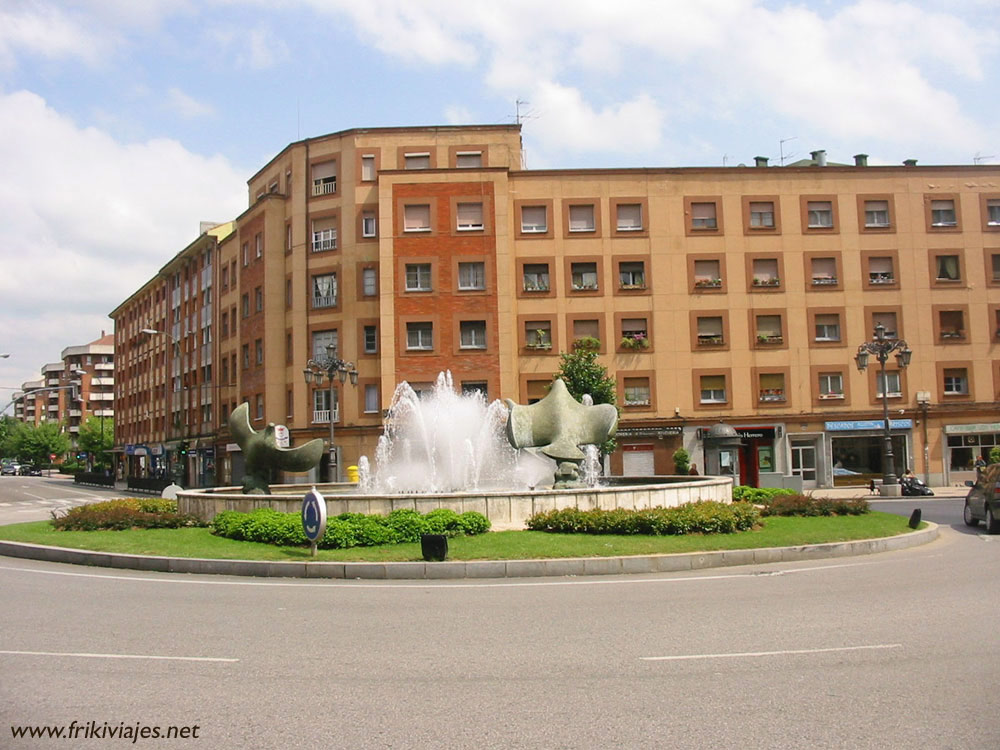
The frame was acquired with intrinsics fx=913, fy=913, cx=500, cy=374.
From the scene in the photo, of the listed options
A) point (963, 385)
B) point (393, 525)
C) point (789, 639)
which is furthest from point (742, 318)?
point (789, 639)

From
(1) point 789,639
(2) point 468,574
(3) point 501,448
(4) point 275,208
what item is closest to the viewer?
(1) point 789,639

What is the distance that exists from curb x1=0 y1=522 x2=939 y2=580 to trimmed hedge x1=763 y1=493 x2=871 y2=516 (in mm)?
4937

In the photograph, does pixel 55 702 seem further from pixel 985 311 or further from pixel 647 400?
pixel 985 311

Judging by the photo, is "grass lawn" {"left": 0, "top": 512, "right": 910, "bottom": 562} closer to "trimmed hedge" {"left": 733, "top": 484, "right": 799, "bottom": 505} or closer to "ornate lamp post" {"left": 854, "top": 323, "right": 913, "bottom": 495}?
"trimmed hedge" {"left": 733, "top": 484, "right": 799, "bottom": 505}

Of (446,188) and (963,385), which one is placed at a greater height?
(446,188)

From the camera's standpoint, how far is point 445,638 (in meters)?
8.28

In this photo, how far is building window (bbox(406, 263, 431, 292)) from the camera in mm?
45031

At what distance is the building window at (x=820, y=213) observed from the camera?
46.9 m

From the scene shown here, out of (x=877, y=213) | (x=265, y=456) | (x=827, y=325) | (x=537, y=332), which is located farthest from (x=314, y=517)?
(x=877, y=213)

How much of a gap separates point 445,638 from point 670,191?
41342 millimetres

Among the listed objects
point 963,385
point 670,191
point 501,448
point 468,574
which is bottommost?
point 468,574

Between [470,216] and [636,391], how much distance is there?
12.1m

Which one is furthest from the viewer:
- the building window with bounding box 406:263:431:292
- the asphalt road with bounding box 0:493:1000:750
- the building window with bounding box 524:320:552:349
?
the building window with bounding box 524:320:552:349

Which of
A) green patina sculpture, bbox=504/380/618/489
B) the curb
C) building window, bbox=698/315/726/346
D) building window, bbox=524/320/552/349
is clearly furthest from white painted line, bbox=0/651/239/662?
building window, bbox=698/315/726/346
